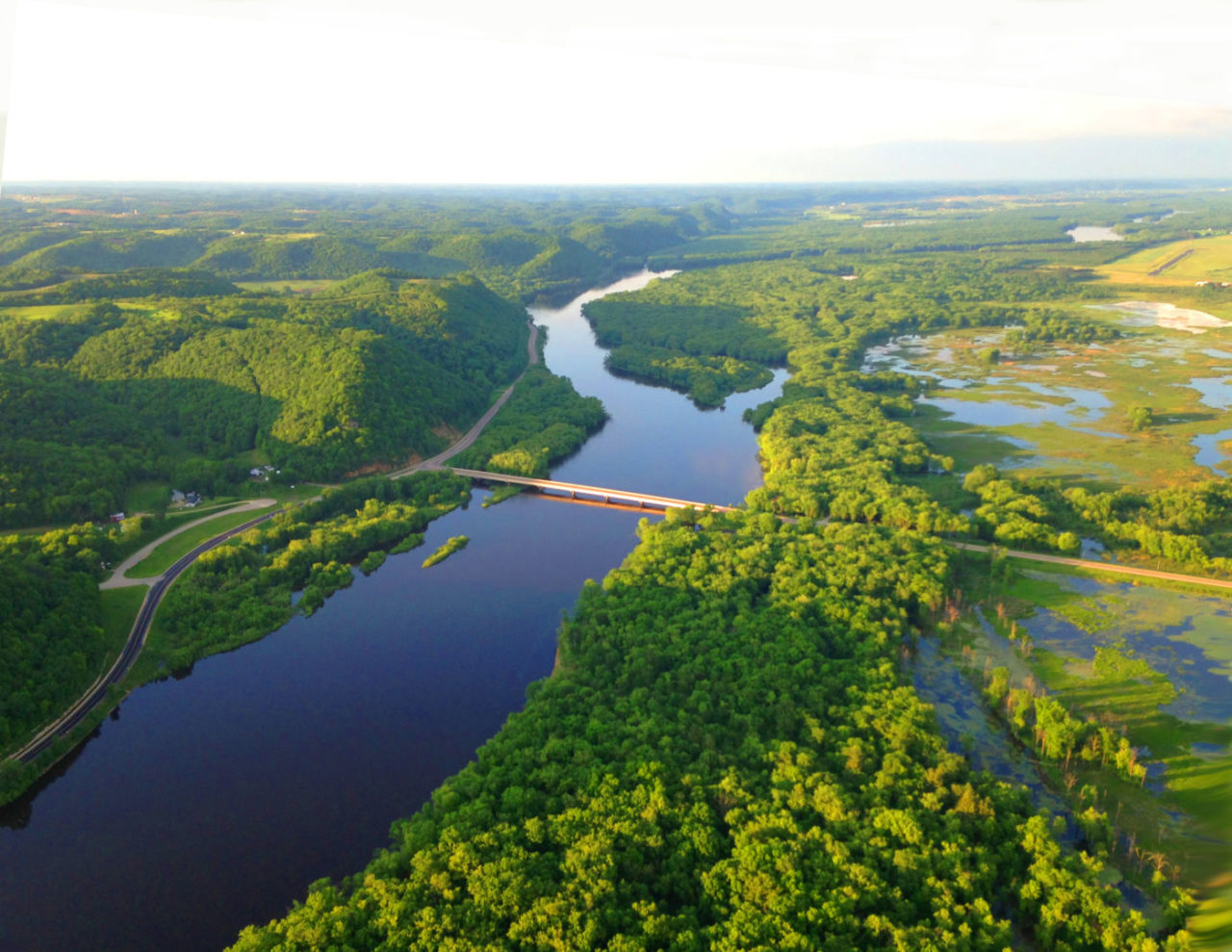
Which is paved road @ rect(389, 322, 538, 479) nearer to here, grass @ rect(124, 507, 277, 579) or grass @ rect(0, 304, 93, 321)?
grass @ rect(124, 507, 277, 579)

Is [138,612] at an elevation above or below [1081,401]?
below

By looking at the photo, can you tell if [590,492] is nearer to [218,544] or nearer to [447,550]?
[447,550]

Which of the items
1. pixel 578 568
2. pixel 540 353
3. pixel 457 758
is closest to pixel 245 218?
pixel 540 353

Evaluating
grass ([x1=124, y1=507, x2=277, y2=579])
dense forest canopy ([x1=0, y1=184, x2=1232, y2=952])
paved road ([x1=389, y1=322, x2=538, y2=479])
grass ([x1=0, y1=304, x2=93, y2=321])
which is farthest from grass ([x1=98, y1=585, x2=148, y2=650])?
grass ([x1=0, y1=304, x2=93, y2=321])

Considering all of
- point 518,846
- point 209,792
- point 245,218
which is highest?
point 245,218

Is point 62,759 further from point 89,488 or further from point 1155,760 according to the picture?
point 1155,760

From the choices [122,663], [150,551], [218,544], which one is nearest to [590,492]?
[218,544]

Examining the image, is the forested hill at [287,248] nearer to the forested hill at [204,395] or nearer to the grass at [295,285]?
the grass at [295,285]
